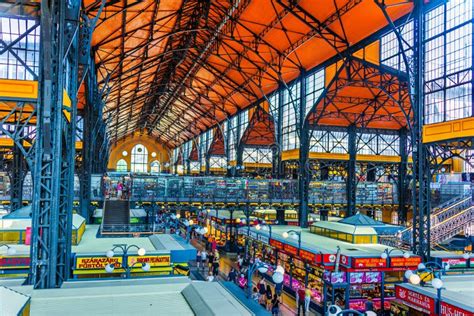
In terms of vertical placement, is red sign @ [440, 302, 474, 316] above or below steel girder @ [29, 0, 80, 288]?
below

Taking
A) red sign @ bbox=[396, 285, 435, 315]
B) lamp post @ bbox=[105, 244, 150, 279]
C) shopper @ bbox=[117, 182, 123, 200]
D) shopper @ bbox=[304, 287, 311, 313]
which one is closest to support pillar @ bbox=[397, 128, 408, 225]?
shopper @ bbox=[304, 287, 311, 313]

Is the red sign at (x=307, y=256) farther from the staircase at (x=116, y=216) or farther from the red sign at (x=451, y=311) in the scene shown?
the staircase at (x=116, y=216)

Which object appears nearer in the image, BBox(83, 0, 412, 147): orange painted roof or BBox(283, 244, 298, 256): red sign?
BBox(283, 244, 298, 256): red sign

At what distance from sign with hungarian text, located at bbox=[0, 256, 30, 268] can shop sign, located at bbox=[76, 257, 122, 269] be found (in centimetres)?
198

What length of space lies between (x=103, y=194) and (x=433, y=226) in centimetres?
2340

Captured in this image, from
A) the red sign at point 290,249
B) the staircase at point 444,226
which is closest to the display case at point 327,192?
the staircase at point 444,226

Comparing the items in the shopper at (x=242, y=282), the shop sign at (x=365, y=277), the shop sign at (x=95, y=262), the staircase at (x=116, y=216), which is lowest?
the shopper at (x=242, y=282)

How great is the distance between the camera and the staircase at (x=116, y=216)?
2526 cm

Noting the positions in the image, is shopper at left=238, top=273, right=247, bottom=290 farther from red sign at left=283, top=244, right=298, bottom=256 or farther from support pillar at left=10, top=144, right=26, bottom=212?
support pillar at left=10, top=144, right=26, bottom=212

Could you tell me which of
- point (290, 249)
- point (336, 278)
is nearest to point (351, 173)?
point (290, 249)

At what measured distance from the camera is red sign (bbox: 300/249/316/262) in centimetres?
2035

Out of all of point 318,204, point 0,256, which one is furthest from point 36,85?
point 318,204

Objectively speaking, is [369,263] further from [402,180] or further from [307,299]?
Answer: [402,180]

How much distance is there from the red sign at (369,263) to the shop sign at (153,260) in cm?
823
